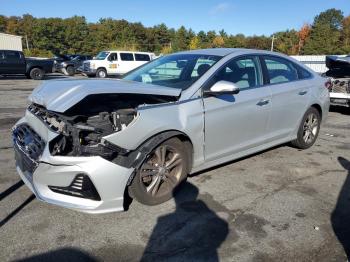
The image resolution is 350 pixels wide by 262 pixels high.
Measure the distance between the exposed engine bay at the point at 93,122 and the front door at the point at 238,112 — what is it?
61 cm

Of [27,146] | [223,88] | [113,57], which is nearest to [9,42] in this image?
[113,57]

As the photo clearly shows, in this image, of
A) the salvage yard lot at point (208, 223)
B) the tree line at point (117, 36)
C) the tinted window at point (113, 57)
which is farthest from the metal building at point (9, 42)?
the salvage yard lot at point (208, 223)

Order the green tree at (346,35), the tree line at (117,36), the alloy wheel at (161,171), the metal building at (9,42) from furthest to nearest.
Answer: the tree line at (117,36) → the green tree at (346,35) → the metal building at (9,42) → the alloy wheel at (161,171)

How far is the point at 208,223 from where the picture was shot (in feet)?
11.6

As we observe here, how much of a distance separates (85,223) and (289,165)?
3178 millimetres

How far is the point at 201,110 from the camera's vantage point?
13.4 ft

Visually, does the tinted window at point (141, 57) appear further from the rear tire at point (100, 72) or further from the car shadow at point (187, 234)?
the car shadow at point (187, 234)

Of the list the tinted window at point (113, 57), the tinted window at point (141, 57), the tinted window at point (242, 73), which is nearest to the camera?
the tinted window at point (242, 73)

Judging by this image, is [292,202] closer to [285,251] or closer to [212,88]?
[285,251]

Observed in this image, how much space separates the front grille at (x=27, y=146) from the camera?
348 cm

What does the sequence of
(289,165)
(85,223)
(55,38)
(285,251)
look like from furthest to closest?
1. (55,38)
2. (289,165)
3. (85,223)
4. (285,251)

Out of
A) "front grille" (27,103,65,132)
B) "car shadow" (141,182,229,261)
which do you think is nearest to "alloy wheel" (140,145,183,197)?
"car shadow" (141,182,229,261)

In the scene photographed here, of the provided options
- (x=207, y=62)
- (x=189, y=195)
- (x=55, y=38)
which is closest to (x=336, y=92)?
(x=207, y=62)

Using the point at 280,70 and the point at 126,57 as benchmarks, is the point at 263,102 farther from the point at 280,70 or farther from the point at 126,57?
the point at 126,57
